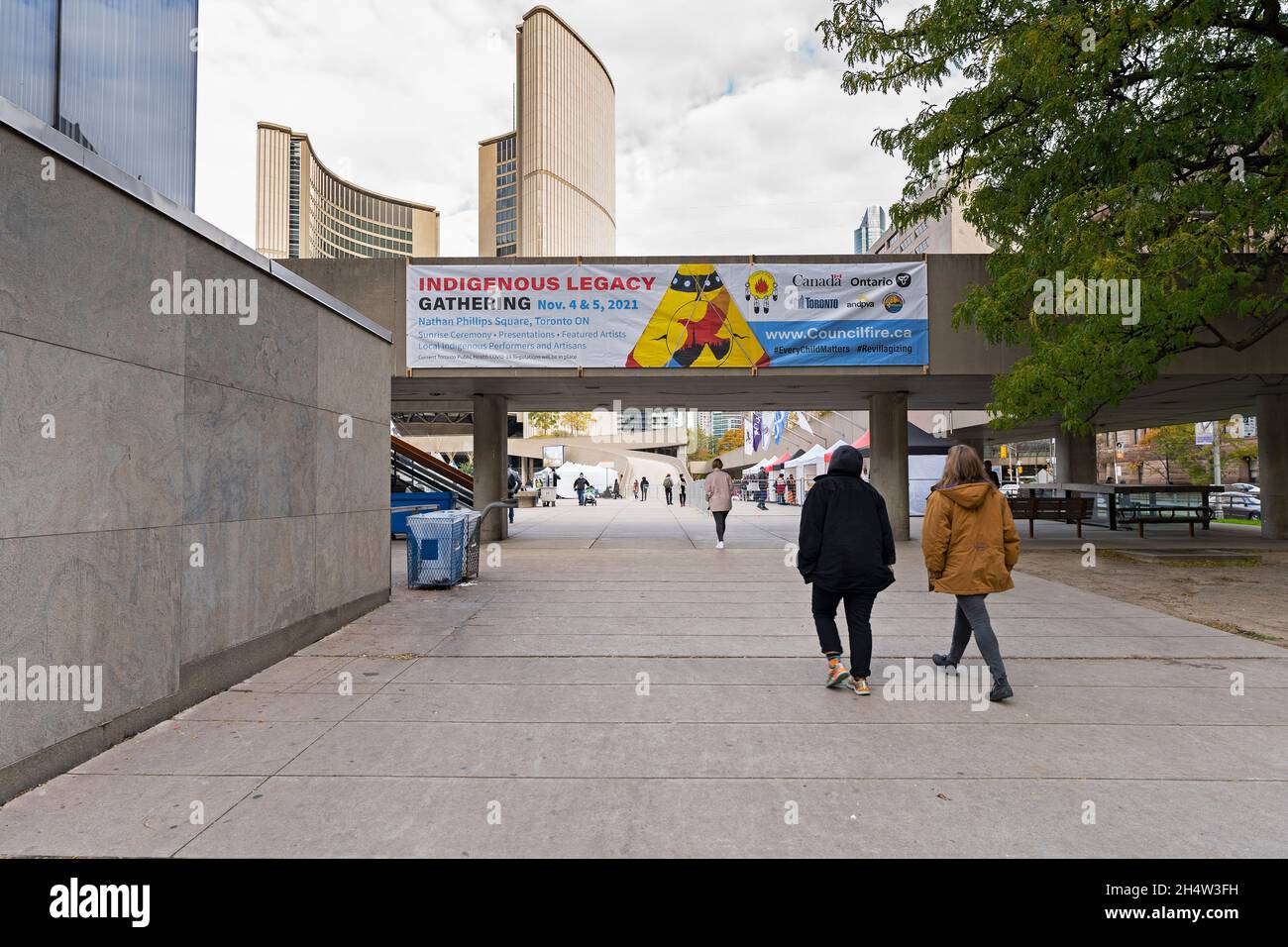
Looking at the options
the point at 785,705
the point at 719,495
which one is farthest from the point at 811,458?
the point at 785,705

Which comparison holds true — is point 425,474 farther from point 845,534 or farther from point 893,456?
point 845,534

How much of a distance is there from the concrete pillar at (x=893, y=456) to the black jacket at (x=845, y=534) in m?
11.3

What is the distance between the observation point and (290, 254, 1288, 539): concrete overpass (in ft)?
43.5

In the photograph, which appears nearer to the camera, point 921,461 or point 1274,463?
point 1274,463

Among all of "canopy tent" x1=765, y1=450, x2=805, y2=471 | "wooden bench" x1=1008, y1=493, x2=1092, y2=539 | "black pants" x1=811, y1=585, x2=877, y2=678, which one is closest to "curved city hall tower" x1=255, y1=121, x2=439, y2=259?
"canopy tent" x1=765, y1=450, x2=805, y2=471

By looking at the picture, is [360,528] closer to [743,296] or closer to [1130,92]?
[743,296]

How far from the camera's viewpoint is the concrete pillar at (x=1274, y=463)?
16.3 m

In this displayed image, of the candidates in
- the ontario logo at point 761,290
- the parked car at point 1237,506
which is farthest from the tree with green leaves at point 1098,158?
the parked car at point 1237,506

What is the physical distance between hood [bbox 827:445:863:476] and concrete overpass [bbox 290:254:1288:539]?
7277 mm

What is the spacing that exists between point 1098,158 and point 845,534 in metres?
8.57

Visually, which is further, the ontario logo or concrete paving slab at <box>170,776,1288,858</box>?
the ontario logo

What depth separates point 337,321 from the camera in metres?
7.20

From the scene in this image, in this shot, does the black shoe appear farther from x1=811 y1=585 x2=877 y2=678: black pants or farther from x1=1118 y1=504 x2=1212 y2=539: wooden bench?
x1=1118 y1=504 x2=1212 y2=539: wooden bench

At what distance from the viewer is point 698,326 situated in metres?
13.3
